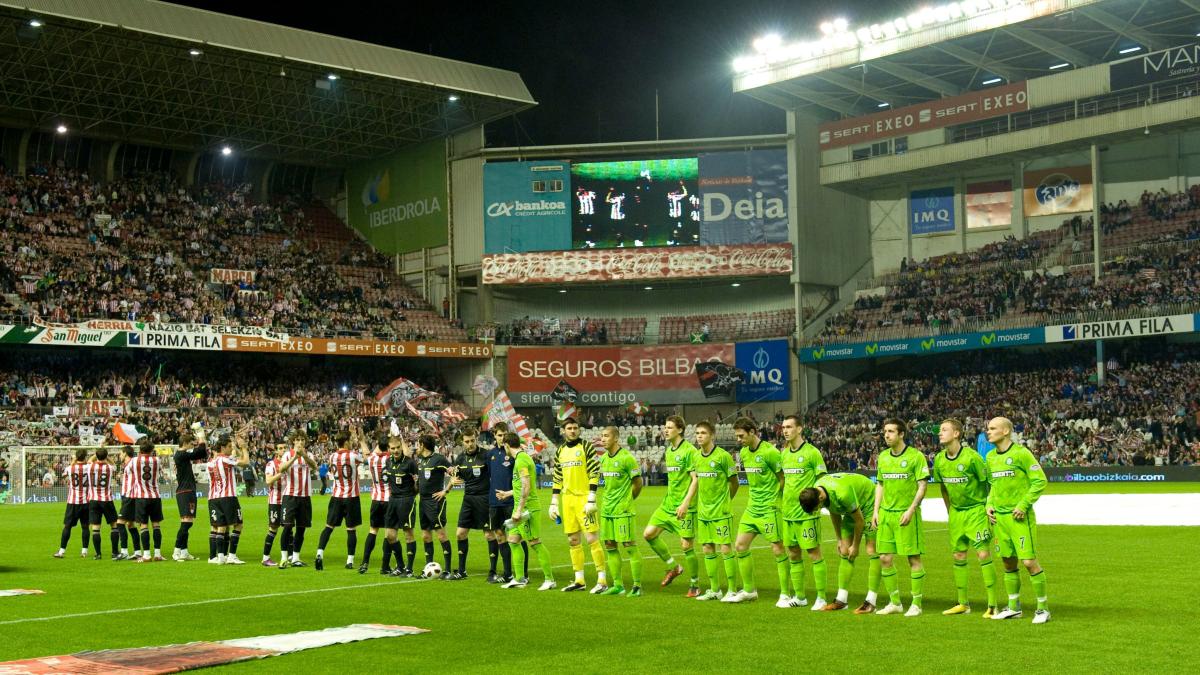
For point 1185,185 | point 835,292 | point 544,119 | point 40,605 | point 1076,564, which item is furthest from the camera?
point 544,119

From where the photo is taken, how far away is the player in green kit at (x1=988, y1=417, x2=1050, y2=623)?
13.0m

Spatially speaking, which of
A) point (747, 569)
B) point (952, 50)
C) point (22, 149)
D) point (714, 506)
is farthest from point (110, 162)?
point (747, 569)

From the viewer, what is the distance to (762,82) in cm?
5934

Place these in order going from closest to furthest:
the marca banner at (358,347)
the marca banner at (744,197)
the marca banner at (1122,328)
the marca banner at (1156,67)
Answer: the marca banner at (1122,328)
the marca banner at (1156,67)
the marca banner at (358,347)
the marca banner at (744,197)

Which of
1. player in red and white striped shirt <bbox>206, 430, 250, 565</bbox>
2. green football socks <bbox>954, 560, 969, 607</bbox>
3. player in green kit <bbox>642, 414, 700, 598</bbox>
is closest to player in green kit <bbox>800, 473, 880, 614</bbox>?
green football socks <bbox>954, 560, 969, 607</bbox>

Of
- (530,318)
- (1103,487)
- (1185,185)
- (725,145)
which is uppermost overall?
(725,145)

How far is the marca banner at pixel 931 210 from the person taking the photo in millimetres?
63906

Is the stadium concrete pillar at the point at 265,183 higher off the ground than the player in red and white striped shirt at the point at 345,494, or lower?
higher

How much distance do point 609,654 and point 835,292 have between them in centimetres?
5644

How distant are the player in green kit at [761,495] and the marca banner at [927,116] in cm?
4559

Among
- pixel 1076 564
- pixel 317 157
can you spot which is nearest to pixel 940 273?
pixel 317 157

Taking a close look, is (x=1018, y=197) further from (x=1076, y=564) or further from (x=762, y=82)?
(x=1076, y=564)

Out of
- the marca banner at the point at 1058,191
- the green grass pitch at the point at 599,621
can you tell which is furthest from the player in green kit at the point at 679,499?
the marca banner at the point at 1058,191

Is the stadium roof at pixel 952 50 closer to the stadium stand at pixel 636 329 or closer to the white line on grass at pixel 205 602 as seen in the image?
the stadium stand at pixel 636 329
